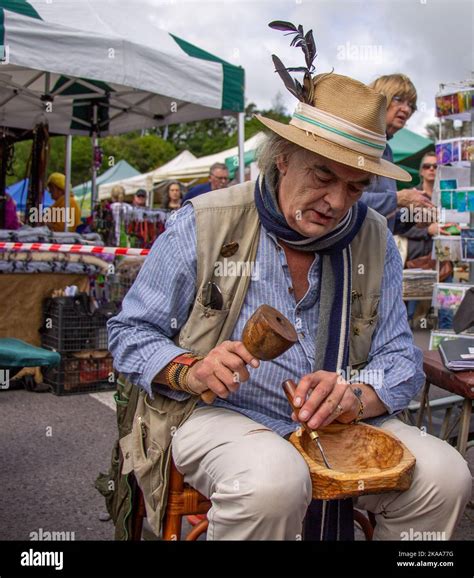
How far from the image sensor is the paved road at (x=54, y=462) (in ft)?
9.73

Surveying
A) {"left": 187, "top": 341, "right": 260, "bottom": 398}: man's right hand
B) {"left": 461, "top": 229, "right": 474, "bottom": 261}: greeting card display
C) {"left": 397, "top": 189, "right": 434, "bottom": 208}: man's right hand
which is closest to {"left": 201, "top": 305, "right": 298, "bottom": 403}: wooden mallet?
{"left": 187, "top": 341, "right": 260, "bottom": 398}: man's right hand

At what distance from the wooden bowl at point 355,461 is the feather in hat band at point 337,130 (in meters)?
0.76

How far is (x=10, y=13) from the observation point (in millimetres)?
5441

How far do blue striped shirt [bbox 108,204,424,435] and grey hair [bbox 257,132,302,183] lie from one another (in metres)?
0.19

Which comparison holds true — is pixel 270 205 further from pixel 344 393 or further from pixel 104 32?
pixel 104 32

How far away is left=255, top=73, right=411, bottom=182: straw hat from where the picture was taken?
1882 mm

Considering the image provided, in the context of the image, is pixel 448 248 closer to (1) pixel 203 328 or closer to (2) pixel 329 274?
(2) pixel 329 274

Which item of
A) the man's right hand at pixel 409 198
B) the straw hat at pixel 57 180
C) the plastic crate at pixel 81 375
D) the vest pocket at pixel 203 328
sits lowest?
the plastic crate at pixel 81 375

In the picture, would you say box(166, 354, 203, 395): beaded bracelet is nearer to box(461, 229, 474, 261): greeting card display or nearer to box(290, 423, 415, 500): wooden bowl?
box(290, 423, 415, 500): wooden bowl

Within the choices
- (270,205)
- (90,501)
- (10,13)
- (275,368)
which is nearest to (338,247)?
(270,205)

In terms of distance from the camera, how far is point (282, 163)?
204cm

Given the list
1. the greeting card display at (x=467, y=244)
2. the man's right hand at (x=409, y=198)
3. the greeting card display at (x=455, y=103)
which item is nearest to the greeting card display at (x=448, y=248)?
the greeting card display at (x=467, y=244)

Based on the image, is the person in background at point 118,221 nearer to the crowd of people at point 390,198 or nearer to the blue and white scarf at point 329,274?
the crowd of people at point 390,198
